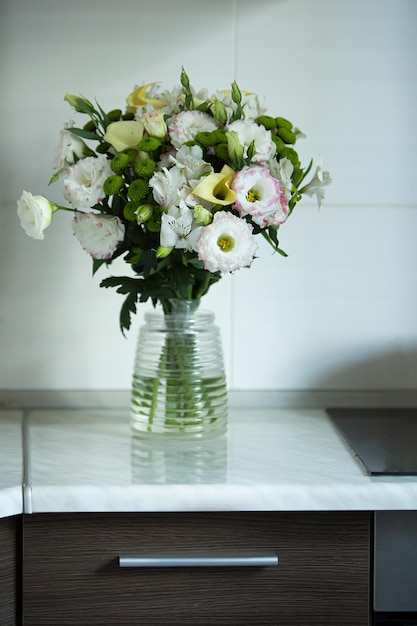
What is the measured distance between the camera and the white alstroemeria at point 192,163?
1197 millimetres

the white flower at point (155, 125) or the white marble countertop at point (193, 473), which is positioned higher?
the white flower at point (155, 125)

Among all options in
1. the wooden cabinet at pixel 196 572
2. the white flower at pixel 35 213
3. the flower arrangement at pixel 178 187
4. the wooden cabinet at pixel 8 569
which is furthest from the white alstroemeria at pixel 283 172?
the wooden cabinet at pixel 8 569

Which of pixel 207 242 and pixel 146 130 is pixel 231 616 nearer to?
pixel 207 242

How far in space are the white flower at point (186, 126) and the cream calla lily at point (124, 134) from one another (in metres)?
0.05

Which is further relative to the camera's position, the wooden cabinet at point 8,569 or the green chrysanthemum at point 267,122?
the green chrysanthemum at point 267,122

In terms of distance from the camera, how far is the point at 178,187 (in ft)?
3.90

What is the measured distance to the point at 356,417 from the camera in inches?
60.1

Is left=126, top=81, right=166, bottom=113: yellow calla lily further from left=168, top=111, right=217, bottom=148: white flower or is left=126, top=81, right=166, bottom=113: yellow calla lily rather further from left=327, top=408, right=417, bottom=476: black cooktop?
left=327, top=408, right=417, bottom=476: black cooktop

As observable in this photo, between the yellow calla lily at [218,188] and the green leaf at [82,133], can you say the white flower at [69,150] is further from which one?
the yellow calla lily at [218,188]

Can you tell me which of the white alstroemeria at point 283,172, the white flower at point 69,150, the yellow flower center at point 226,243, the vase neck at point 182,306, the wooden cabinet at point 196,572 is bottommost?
the wooden cabinet at point 196,572

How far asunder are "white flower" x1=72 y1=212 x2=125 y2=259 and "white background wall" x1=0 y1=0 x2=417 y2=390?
32 centimetres

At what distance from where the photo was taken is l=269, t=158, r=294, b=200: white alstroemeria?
1.23 metres

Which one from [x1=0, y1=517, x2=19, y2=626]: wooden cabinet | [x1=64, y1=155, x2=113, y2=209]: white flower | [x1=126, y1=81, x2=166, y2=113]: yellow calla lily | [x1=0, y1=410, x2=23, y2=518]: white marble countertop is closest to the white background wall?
[x1=0, y1=410, x2=23, y2=518]: white marble countertop

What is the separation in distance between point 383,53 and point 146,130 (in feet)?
1.84
